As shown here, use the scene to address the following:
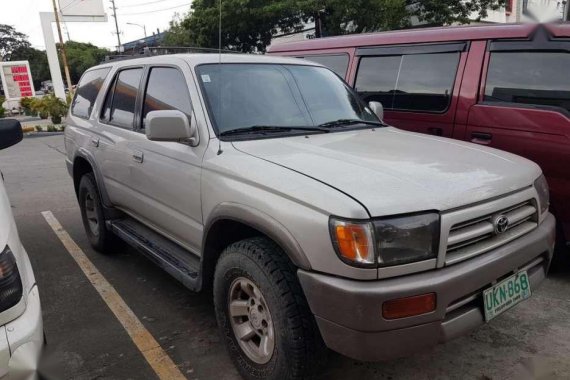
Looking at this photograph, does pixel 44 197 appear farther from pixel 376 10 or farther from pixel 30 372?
pixel 376 10

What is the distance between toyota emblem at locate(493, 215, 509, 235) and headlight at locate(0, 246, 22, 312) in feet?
6.83

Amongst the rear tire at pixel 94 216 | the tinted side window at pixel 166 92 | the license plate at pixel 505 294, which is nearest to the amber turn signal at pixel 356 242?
the license plate at pixel 505 294

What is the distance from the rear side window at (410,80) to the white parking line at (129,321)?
308cm

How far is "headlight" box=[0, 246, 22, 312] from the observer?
5.69 ft

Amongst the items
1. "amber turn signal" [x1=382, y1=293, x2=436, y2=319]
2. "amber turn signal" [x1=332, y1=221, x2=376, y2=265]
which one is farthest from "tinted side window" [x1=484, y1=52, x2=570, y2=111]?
"amber turn signal" [x1=332, y1=221, x2=376, y2=265]

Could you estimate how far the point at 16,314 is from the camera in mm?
1747

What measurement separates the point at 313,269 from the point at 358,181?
17.8 inches

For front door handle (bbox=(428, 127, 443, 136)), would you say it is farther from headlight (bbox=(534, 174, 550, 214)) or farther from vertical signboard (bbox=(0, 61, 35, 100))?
vertical signboard (bbox=(0, 61, 35, 100))

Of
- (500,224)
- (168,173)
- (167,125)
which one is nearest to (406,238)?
(500,224)

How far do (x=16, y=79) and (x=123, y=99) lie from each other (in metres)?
27.0

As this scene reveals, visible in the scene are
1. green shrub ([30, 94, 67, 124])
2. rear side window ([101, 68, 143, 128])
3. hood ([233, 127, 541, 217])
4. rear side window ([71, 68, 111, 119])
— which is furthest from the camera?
green shrub ([30, 94, 67, 124])

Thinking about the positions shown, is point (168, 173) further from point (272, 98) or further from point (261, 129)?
point (272, 98)

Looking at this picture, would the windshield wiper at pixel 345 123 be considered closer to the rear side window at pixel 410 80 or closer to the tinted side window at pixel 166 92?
the tinted side window at pixel 166 92

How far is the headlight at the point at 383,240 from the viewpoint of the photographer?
6.34 ft
